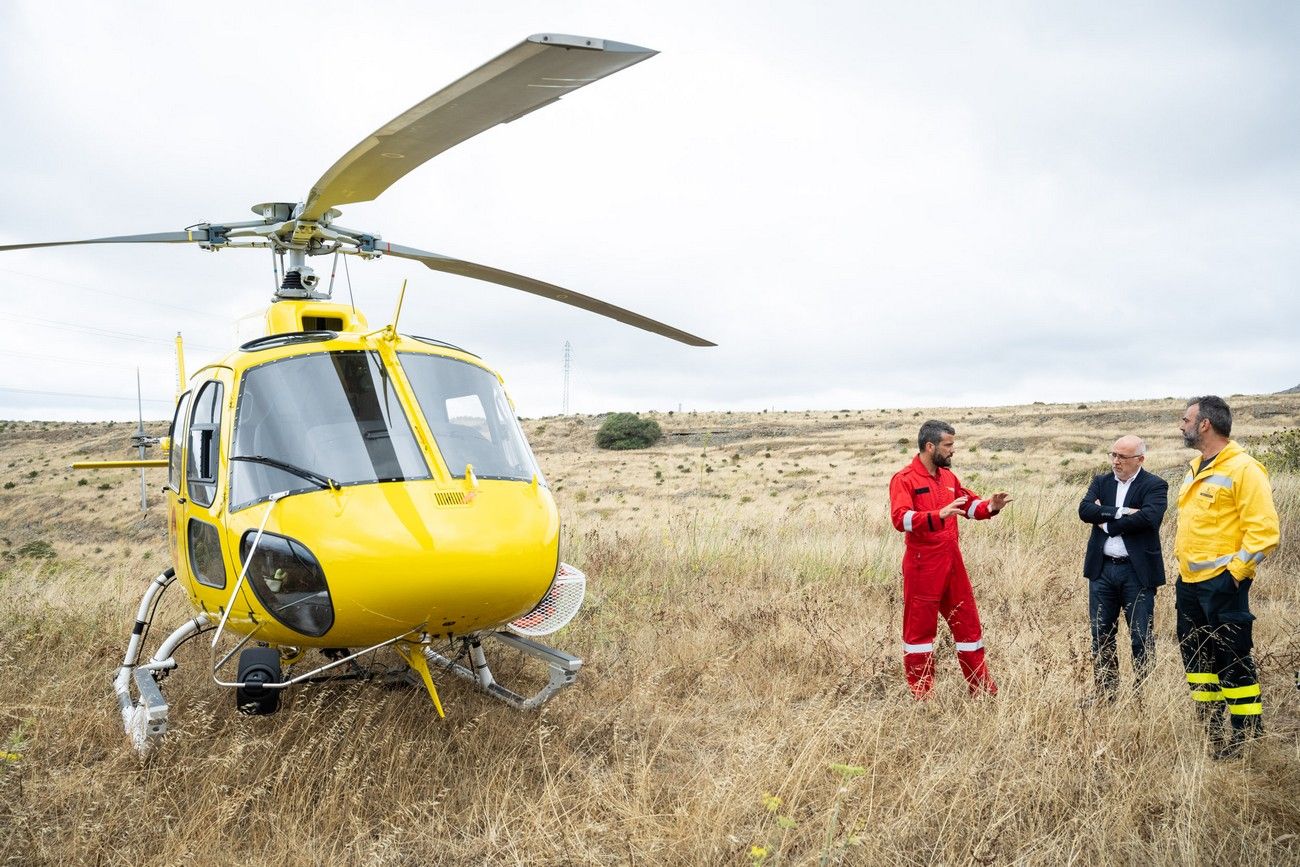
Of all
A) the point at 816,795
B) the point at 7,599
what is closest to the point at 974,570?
the point at 816,795

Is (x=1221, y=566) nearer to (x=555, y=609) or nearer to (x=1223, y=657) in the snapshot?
(x=1223, y=657)

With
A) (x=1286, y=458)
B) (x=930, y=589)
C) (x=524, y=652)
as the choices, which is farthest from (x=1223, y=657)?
(x=1286, y=458)

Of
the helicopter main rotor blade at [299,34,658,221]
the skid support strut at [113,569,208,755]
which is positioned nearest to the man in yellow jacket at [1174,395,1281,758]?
the helicopter main rotor blade at [299,34,658,221]

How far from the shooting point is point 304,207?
4.78 metres

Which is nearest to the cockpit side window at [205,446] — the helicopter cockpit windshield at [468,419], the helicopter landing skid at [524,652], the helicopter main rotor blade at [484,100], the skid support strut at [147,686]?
the skid support strut at [147,686]

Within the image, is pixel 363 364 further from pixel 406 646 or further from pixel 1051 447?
pixel 1051 447

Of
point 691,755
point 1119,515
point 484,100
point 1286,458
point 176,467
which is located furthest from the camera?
point 1286,458

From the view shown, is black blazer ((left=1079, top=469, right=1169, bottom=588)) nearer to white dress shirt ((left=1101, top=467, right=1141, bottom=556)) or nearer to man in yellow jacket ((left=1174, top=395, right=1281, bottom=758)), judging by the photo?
white dress shirt ((left=1101, top=467, right=1141, bottom=556))

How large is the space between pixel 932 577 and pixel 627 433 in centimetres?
4314

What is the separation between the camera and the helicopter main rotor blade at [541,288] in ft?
17.4

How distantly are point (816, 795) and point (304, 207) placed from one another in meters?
4.28

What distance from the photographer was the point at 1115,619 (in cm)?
536

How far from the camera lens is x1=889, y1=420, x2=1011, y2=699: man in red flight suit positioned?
528 centimetres

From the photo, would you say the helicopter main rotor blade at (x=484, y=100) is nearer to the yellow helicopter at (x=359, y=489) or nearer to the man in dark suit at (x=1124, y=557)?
the yellow helicopter at (x=359, y=489)
